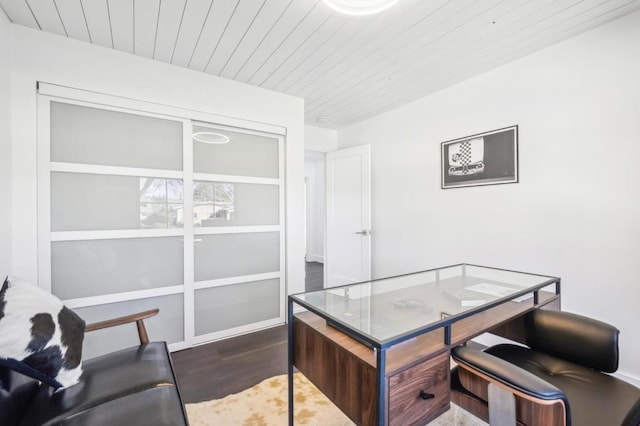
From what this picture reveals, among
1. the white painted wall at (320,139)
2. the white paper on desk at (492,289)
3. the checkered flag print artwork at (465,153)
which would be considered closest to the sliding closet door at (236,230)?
the white painted wall at (320,139)

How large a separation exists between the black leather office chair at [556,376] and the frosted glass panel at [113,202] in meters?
2.51

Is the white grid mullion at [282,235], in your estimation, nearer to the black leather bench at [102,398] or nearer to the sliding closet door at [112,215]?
the sliding closet door at [112,215]

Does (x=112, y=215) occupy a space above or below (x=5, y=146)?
below

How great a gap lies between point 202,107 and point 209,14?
95 centimetres

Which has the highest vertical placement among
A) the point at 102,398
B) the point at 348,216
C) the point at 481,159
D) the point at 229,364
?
the point at 481,159

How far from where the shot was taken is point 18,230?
1995 millimetres

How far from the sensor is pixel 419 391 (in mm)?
1082

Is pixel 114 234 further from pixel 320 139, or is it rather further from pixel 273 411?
pixel 320 139

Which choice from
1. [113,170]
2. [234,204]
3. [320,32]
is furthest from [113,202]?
[320,32]

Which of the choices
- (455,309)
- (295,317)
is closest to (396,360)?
(455,309)

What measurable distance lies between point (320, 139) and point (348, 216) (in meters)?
1.33

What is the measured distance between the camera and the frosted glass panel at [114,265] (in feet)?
7.15

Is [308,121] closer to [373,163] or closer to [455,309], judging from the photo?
[373,163]

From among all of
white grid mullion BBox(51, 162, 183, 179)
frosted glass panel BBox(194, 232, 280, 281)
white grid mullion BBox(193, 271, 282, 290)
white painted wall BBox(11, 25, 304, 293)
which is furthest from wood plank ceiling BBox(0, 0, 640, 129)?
white grid mullion BBox(193, 271, 282, 290)
